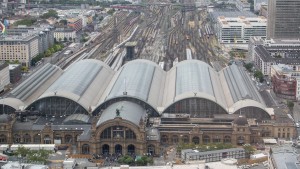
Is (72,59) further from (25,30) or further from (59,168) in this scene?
(59,168)

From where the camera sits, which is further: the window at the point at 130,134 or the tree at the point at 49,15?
the tree at the point at 49,15

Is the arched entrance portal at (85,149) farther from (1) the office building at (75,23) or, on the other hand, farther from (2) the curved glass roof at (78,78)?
(1) the office building at (75,23)

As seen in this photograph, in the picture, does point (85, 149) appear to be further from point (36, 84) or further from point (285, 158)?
point (285, 158)

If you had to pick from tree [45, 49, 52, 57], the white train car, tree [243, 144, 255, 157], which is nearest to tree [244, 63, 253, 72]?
the white train car

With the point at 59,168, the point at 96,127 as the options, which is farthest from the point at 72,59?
the point at 59,168

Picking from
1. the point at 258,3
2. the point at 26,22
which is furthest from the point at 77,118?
the point at 258,3

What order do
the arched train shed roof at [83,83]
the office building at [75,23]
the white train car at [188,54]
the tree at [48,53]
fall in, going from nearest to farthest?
1. the arched train shed roof at [83,83]
2. the white train car at [188,54]
3. the tree at [48,53]
4. the office building at [75,23]

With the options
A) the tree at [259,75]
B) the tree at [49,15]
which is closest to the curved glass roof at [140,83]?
the tree at [259,75]
